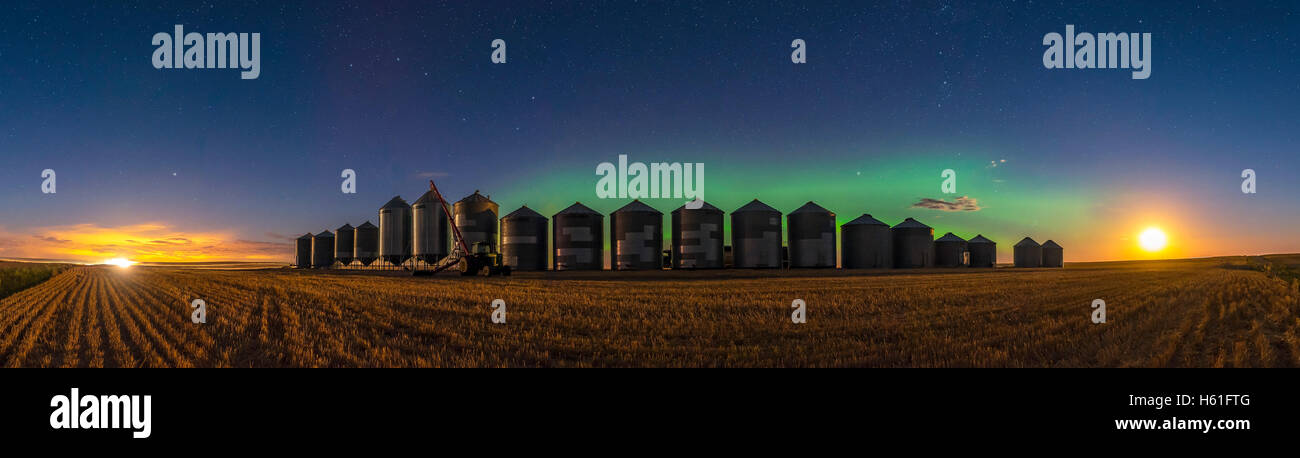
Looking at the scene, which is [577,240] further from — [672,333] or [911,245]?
[672,333]

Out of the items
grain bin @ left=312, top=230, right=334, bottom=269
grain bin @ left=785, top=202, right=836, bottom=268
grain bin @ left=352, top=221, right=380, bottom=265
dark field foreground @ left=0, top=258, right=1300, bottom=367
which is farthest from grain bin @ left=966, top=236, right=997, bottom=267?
grain bin @ left=312, top=230, right=334, bottom=269

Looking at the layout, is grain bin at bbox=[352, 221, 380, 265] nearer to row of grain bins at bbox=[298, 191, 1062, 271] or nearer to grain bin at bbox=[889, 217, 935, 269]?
row of grain bins at bbox=[298, 191, 1062, 271]

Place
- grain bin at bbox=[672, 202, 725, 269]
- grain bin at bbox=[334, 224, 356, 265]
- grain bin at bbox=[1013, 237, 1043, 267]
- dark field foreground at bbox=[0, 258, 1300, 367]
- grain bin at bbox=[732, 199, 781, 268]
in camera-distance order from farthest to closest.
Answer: grain bin at bbox=[1013, 237, 1043, 267]
grain bin at bbox=[334, 224, 356, 265]
grain bin at bbox=[732, 199, 781, 268]
grain bin at bbox=[672, 202, 725, 269]
dark field foreground at bbox=[0, 258, 1300, 367]

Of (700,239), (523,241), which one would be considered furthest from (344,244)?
(700,239)

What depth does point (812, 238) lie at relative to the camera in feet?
167

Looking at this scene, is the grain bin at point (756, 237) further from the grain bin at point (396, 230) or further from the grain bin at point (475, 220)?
the grain bin at point (396, 230)

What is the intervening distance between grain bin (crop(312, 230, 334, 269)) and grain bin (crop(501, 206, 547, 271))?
104 feet

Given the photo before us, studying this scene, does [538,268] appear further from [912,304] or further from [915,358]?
[915,358]

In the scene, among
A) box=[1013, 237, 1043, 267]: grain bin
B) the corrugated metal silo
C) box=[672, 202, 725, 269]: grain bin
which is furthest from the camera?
box=[1013, 237, 1043, 267]: grain bin

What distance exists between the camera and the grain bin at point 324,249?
70.2 meters

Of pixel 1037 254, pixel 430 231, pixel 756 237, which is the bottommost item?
pixel 1037 254

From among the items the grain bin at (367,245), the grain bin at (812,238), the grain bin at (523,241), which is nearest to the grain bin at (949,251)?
the grain bin at (812,238)

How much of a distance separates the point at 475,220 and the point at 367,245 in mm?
19524

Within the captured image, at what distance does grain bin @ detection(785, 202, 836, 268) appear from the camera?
5091 centimetres
